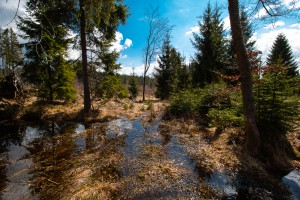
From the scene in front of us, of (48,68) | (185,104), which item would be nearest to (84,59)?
(48,68)

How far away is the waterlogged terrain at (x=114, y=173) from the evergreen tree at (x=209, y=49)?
36.2 feet

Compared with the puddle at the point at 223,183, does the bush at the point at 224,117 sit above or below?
above

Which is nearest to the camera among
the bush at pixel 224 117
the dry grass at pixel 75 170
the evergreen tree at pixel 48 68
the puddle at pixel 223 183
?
the dry grass at pixel 75 170

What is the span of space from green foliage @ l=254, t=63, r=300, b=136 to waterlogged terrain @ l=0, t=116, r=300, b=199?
4.59 feet

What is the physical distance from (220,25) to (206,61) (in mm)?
4802

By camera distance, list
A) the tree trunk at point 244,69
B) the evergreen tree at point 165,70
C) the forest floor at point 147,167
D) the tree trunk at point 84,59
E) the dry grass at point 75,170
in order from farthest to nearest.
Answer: the evergreen tree at point 165,70 < the tree trunk at point 84,59 < the tree trunk at point 244,69 < the forest floor at point 147,167 < the dry grass at point 75,170

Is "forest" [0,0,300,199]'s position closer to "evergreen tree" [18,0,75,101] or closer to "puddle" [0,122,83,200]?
"puddle" [0,122,83,200]

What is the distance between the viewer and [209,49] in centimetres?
1661

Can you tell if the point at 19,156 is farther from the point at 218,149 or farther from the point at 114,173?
the point at 218,149

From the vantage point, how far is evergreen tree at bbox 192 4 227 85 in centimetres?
1631

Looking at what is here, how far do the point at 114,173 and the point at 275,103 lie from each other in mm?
5088

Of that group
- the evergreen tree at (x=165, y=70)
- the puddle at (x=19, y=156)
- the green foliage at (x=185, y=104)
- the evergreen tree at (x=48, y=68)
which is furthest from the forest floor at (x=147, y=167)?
the evergreen tree at (x=165, y=70)

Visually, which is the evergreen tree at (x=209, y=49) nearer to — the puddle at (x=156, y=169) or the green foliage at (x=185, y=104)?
the green foliage at (x=185, y=104)

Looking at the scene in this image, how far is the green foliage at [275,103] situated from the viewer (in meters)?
5.33
